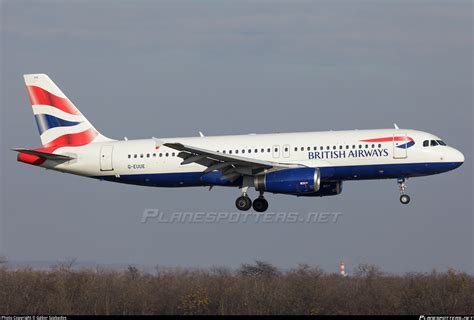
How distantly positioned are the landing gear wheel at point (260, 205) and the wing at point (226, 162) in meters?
2.13

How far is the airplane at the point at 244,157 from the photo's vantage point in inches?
2291

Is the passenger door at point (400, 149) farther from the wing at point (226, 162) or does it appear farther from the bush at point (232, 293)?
the bush at point (232, 293)

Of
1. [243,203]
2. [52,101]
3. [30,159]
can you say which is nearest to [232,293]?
[243,203]

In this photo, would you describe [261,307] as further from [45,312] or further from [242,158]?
[242,158]

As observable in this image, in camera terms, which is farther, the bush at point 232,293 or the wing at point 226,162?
the wing at point 226,162

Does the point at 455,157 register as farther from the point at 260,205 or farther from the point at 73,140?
the point at 73,140

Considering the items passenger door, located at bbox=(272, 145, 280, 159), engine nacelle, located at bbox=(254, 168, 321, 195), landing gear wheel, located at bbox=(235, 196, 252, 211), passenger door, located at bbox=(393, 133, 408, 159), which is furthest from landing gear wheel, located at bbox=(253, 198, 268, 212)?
passenger door, located at bbox=(393, 133, 408, 159)

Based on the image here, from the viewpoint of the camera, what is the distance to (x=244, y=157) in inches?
2376

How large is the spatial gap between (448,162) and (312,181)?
6.93 meters

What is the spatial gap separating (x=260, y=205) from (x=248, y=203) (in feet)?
2.66

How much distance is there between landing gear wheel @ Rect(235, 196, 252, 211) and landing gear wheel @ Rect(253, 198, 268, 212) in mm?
519

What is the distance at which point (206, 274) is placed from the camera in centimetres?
5125

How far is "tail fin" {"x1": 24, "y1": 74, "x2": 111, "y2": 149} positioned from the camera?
6425 cm

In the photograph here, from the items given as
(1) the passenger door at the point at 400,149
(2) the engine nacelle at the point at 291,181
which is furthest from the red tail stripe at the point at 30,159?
(1) the passenger door at the point at 400,149
